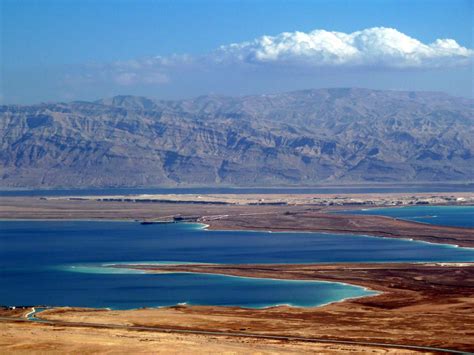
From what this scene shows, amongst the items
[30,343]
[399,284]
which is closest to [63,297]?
[30,343]

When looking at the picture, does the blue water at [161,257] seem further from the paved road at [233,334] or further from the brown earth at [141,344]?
the brown earth at [141,344]

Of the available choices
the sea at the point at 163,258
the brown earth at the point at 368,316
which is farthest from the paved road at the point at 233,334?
the sea at the point at 163,258

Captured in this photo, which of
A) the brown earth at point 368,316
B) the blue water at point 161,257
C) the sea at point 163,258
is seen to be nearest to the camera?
the brown earth at point 368,316

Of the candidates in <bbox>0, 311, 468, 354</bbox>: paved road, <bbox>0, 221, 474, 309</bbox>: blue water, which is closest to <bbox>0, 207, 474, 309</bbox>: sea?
<bbox>0, 221, 474, 309</bbox>: blue water

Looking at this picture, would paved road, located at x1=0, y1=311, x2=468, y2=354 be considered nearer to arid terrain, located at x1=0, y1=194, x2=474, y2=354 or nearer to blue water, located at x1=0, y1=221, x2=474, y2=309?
arid terrain, located at x1=0, y1=194, x2=474, y2=354

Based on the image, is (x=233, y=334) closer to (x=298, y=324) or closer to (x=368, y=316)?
(x=298, y=324)

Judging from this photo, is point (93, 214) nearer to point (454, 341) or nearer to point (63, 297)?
point (63, 297)
